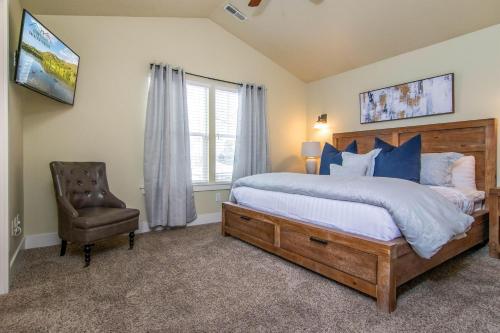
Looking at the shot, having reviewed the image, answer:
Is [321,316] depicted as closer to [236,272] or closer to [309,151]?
[236,272]

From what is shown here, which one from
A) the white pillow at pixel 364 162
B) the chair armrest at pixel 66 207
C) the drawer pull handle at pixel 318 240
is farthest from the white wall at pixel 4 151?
the white pillow at pixel 364 162

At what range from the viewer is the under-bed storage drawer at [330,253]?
1.78 metres

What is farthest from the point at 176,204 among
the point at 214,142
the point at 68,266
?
the point at 68,266

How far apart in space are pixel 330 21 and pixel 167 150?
2.61 m

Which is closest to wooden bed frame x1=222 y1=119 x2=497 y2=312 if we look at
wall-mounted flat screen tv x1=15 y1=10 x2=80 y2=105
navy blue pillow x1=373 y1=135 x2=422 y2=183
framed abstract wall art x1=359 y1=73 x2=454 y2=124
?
framed abstract wall art x1=359 y1=73 x2=454 y2=124

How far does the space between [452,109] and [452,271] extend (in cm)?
200

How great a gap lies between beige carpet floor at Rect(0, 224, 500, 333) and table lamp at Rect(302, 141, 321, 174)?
2.31 meters

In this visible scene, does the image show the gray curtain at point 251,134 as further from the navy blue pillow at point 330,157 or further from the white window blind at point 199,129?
the navy blue pillow at point 330,157

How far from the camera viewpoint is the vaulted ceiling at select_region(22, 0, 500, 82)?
9.48ft

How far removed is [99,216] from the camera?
2.42m

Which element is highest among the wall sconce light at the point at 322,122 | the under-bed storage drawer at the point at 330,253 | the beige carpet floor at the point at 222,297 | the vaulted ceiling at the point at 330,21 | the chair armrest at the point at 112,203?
the vaulted ceiling at the point at 330,21

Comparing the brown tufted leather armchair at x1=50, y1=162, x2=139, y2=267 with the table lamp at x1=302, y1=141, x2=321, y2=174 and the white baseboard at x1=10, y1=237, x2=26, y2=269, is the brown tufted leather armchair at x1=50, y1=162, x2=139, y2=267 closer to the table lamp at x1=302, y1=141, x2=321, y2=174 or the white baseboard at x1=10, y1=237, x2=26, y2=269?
the white baseboard at x1=10, y1=237, x2=26, y2=269

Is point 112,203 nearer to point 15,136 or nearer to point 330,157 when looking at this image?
point 15,136

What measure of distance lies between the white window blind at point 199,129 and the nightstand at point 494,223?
3.21 m
